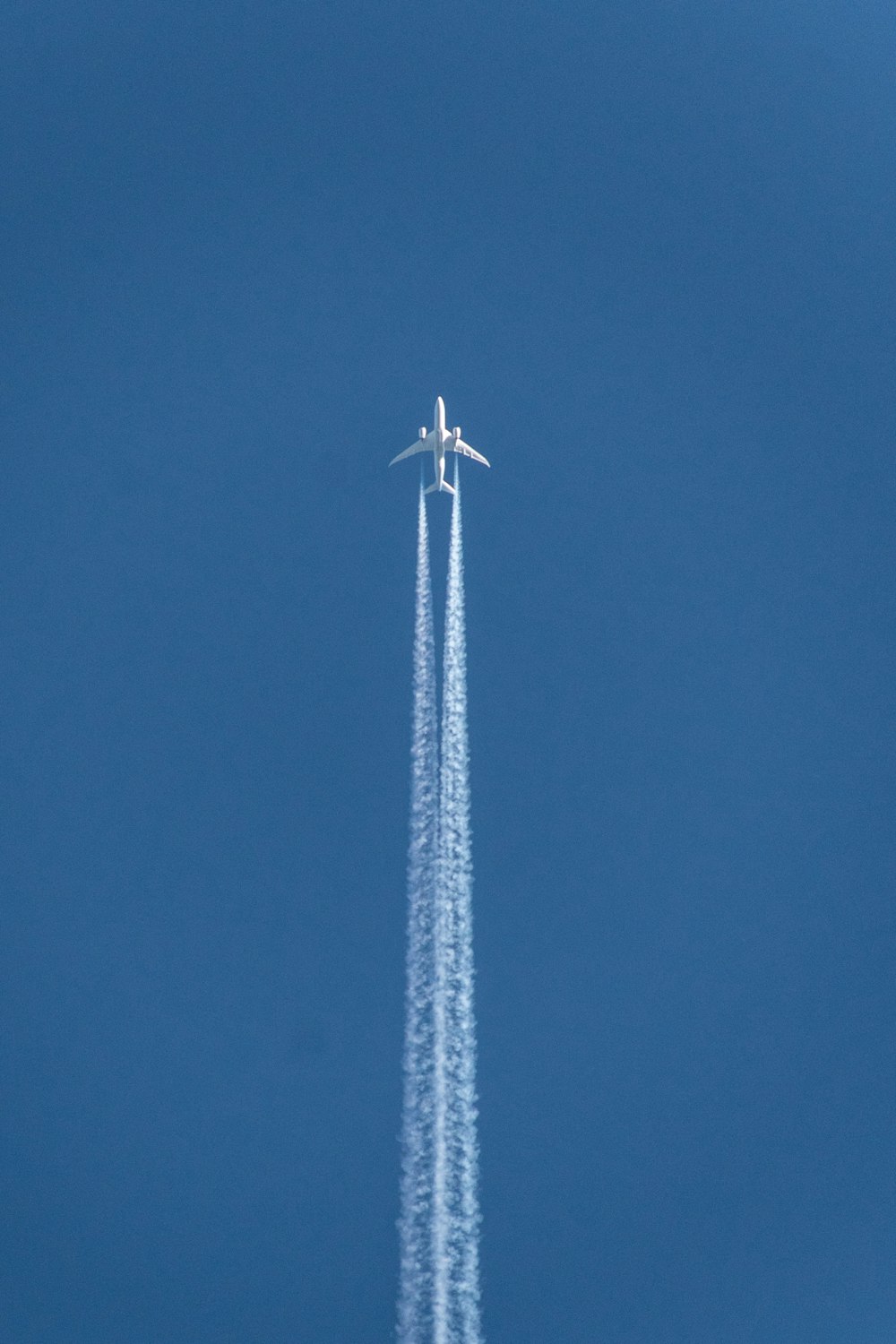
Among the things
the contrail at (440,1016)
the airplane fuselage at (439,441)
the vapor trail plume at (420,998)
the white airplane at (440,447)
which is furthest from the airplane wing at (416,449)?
the contrail at (440,1016)

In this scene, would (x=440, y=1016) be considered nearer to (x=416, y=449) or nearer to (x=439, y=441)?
(x=439, y=441)

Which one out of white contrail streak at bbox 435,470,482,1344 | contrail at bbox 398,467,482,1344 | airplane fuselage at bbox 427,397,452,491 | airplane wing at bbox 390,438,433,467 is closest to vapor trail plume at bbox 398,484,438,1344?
contrail at bbox 398,467,482,1344

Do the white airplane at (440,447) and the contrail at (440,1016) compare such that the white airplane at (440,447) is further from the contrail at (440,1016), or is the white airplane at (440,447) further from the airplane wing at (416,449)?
the contrail at (440,1016)

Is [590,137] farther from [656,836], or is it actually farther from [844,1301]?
[844,1301]

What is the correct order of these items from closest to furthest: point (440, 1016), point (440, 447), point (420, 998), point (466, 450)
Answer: point (440, 1016), point (420, 998), point (440, 447), point (466, 450)

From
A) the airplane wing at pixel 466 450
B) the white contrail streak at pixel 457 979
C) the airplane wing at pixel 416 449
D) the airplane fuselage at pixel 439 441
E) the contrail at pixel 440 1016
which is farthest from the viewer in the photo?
the airplane wing at pixel 416 449

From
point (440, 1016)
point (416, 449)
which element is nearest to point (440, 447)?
point (416, 449)

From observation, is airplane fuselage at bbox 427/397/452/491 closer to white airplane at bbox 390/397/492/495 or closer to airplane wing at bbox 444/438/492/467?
white airplane at bbox 390/397/492/495
